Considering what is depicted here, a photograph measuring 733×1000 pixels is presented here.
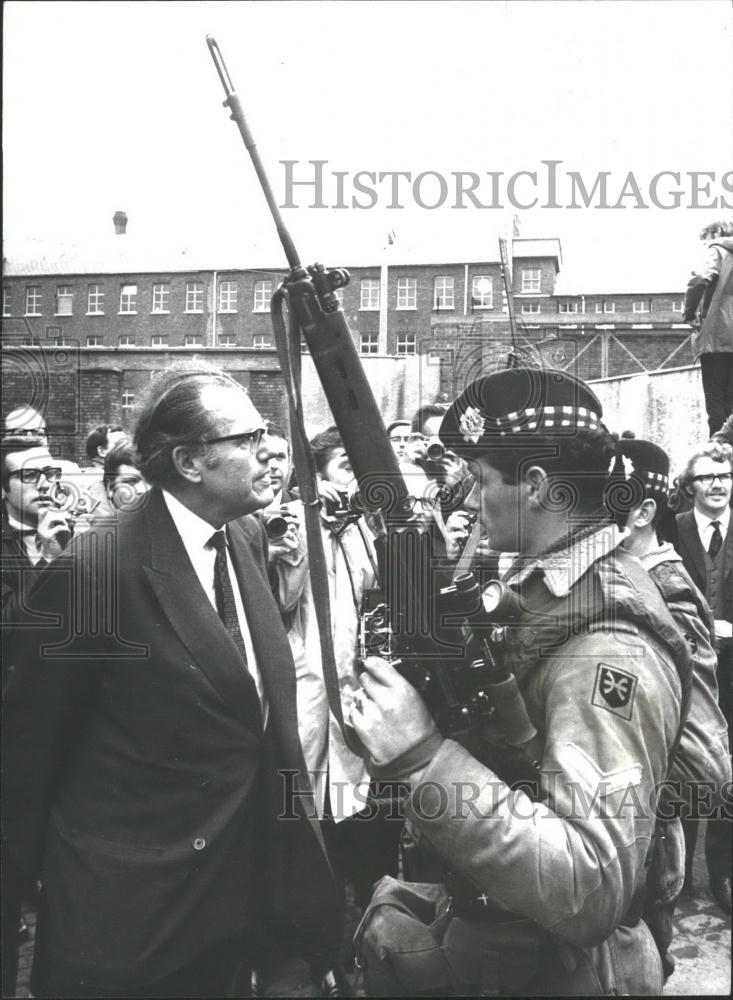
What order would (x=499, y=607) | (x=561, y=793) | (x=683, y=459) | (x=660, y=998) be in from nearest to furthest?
1. (x=561, y=793)
2. (x=499, y=607)
3. (x=660, y=998)
4. (x=683, y=459)

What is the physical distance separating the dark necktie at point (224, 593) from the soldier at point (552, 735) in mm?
651

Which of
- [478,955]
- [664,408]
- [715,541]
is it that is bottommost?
[478,955]

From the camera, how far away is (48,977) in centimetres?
196

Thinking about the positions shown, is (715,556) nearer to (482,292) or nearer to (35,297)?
(482,292)

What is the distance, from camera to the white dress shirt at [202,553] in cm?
207

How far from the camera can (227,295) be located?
2.62 m

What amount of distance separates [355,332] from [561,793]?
1.46 meters

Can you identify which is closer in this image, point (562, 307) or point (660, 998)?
point (660, 998)

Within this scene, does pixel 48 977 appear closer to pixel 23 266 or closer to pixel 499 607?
pixel 499 607

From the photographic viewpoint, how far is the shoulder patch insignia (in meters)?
1.40

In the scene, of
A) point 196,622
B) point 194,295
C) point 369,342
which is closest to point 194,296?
point 194,295

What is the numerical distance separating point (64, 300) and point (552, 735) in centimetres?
208

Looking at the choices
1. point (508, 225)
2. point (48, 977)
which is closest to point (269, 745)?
point (48, 977)

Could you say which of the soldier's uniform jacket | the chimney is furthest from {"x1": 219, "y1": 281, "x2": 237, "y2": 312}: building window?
the soldier's uniform jacket
